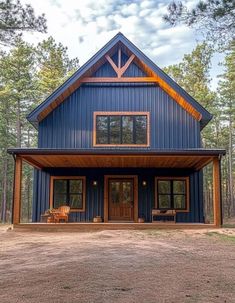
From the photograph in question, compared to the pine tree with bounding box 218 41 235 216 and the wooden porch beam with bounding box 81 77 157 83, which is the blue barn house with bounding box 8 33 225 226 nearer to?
the wooden porch beam with bounding box 81 77 157 83

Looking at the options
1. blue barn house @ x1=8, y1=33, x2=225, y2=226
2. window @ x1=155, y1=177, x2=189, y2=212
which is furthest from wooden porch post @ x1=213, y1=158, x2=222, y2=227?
window @ x1=155, y1=177, x2=189, y2=212

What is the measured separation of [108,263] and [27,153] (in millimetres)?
6915

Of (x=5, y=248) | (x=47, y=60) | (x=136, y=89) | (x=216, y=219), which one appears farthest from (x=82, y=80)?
(x=47, y=60)

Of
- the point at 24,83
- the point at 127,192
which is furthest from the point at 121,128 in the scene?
the point at 24,83

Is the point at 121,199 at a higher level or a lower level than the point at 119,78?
lower

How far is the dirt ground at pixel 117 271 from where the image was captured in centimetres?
416

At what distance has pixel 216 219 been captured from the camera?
12062mm

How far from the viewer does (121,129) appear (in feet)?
47.8

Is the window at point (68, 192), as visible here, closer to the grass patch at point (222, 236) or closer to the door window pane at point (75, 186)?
the door window pane at point (75, 186)

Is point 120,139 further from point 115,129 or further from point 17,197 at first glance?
point 17,197

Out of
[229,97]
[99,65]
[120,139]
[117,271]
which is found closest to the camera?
[117,271]

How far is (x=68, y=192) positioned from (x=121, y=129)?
3495 millimetres

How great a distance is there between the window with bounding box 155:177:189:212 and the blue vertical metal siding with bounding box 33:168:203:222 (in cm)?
21

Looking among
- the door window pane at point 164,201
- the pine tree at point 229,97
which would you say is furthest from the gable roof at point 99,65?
the pine tree at point 229,97
